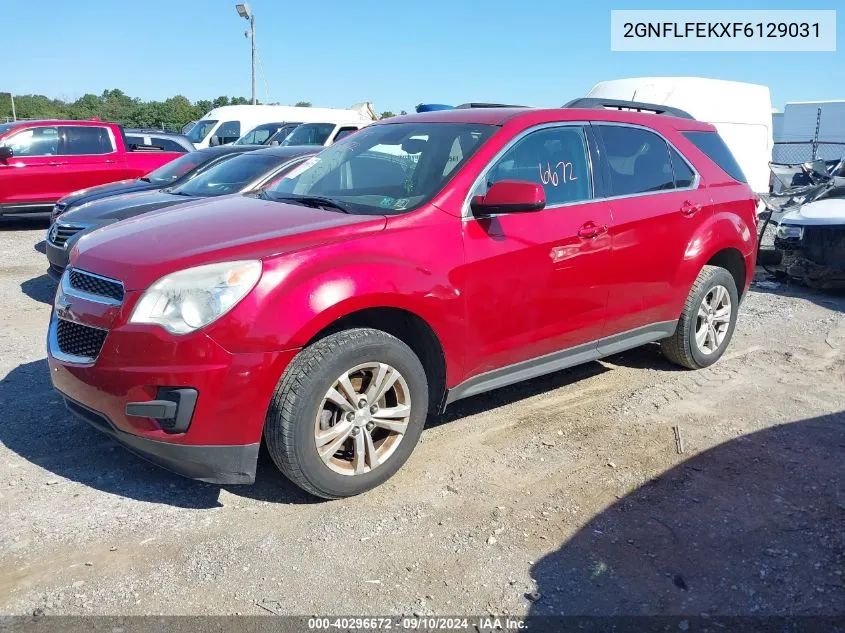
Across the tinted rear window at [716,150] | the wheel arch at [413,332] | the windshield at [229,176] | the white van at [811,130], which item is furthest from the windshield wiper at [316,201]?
the white van at [811,130]

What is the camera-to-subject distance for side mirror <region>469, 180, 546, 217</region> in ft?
12.0

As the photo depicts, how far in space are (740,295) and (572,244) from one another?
88.6 inches

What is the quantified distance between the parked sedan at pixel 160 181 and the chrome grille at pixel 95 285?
5027 mm

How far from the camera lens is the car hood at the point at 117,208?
7.17 m

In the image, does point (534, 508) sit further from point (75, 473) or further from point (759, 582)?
point (75, 473)

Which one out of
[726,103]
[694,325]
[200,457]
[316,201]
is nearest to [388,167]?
[316,201]

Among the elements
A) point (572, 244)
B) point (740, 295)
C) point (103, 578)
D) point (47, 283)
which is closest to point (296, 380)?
point (103, 578)

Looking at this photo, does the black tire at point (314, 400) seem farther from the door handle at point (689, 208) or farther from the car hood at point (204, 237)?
the door handle at point (689, 208)

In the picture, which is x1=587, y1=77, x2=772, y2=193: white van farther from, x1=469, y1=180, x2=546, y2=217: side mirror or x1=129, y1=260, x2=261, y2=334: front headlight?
x1=129, y1=260, x2=261, y2=334: front headlight

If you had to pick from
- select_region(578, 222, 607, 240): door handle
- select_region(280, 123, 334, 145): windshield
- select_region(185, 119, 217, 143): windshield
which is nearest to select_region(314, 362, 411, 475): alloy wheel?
select_region(578, 222, 607, 240): door handle

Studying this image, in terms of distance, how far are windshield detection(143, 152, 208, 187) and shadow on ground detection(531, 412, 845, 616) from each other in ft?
24.1

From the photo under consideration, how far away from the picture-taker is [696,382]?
5309 mm

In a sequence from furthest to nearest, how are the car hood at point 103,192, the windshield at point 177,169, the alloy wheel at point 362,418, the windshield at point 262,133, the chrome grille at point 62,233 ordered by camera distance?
the windshield at point 262,133, the windshield at point 177,169, the car hood at point 103,192, the chrome grille at point 62,233, the alloy wheel at point 362,418

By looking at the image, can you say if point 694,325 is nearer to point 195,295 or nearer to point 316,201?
point 316,201
